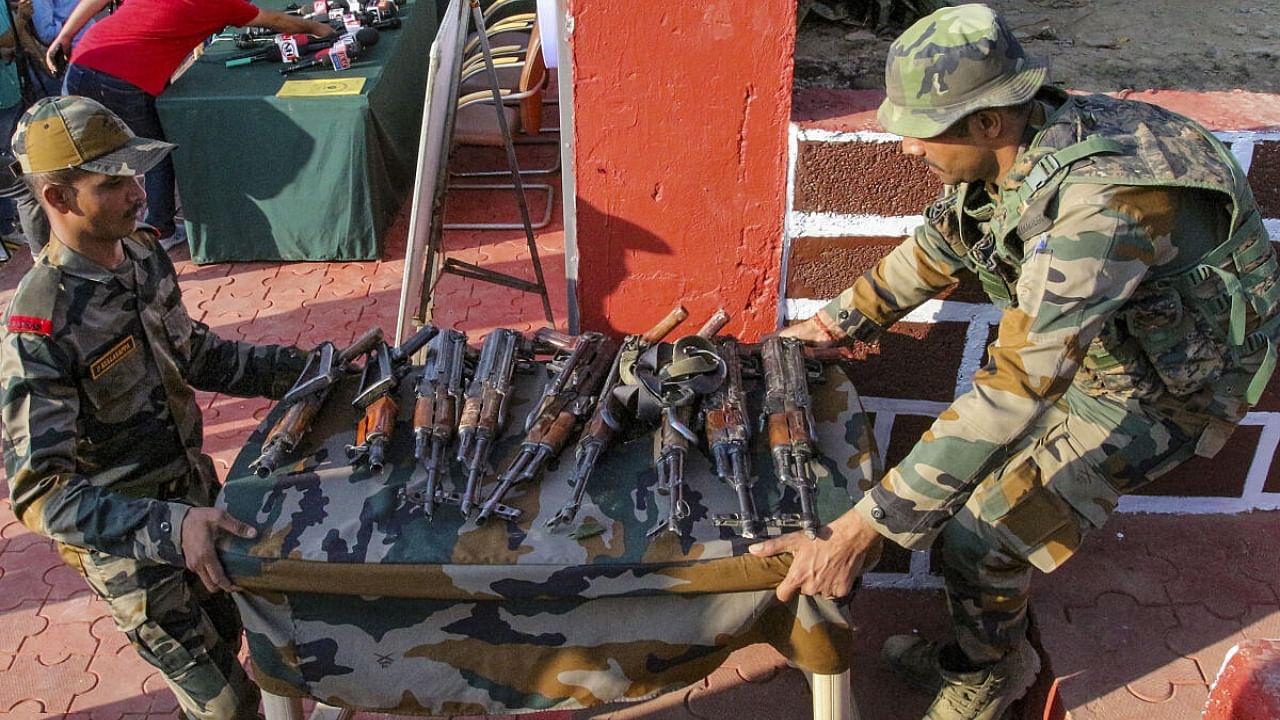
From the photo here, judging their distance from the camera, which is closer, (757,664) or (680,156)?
(680,156)

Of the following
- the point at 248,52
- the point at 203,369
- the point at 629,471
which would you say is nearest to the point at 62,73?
the point at 248,52

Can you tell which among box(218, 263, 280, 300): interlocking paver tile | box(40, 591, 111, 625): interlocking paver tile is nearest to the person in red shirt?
box(218, 263, 280, 300): interlocking paver tile

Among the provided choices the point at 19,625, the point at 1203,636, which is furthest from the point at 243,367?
the point at 1203,636

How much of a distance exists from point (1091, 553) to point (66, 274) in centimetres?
344

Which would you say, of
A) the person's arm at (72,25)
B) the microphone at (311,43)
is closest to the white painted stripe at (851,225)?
the microphone at (311,43)

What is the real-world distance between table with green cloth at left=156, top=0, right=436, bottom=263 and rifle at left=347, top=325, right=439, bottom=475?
3368 millimetres

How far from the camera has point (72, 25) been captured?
6496 millimetres

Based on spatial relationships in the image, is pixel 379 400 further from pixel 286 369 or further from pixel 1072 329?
pixel 1072 329

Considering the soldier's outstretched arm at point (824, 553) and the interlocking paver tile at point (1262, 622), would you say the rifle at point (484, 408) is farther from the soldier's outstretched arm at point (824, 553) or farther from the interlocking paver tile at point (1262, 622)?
the interlocking paver tile at point (1262, 622)

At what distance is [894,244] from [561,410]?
126 centimetres

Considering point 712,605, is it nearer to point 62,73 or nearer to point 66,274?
point 66,274

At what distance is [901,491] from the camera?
238 cm

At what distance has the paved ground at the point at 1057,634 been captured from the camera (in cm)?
315

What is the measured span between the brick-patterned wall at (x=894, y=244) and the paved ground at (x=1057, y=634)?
0.69ft
